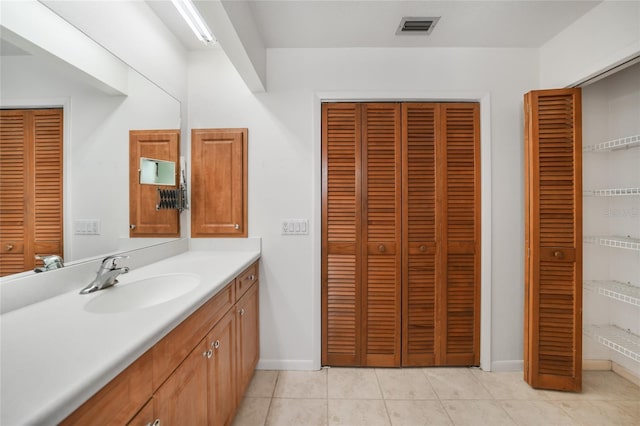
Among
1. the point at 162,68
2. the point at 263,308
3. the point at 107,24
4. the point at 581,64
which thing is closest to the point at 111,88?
the point at 107,24

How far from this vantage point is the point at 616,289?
5.84 feet

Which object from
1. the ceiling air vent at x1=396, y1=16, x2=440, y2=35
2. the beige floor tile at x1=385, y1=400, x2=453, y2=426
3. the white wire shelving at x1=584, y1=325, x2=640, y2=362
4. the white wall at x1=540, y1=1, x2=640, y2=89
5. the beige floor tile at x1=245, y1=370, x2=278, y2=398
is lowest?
the beige floor tile at x1=385, y1=400, x2=453, y2=426

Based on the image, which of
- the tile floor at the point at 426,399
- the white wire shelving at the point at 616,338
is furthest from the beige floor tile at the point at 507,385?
the white wire shelving at the point at 616,338

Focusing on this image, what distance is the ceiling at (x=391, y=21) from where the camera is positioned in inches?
63.5

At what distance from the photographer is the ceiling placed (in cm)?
161

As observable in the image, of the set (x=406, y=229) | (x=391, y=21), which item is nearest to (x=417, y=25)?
(x=391, y=21)

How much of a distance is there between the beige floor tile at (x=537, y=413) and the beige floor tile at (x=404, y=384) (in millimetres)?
457

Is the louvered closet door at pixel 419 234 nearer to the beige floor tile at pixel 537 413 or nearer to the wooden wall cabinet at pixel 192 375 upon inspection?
the beige floor tile at pixel 537 413

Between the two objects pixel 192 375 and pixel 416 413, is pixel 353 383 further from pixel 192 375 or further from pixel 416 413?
pixel 192 375

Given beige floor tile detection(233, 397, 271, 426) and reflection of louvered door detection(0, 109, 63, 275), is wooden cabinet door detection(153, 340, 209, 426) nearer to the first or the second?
beige floor tile detection(233, 397, 271, 426)

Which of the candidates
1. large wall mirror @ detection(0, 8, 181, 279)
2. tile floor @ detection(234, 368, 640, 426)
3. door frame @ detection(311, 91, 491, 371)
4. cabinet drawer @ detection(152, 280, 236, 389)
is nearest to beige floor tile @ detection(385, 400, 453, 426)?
tile floor @ detection(234, 368, 640, 426)

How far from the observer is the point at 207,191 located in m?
2.02

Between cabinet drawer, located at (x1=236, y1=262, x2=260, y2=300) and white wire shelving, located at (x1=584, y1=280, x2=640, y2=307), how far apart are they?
237 cm

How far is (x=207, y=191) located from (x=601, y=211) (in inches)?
122
